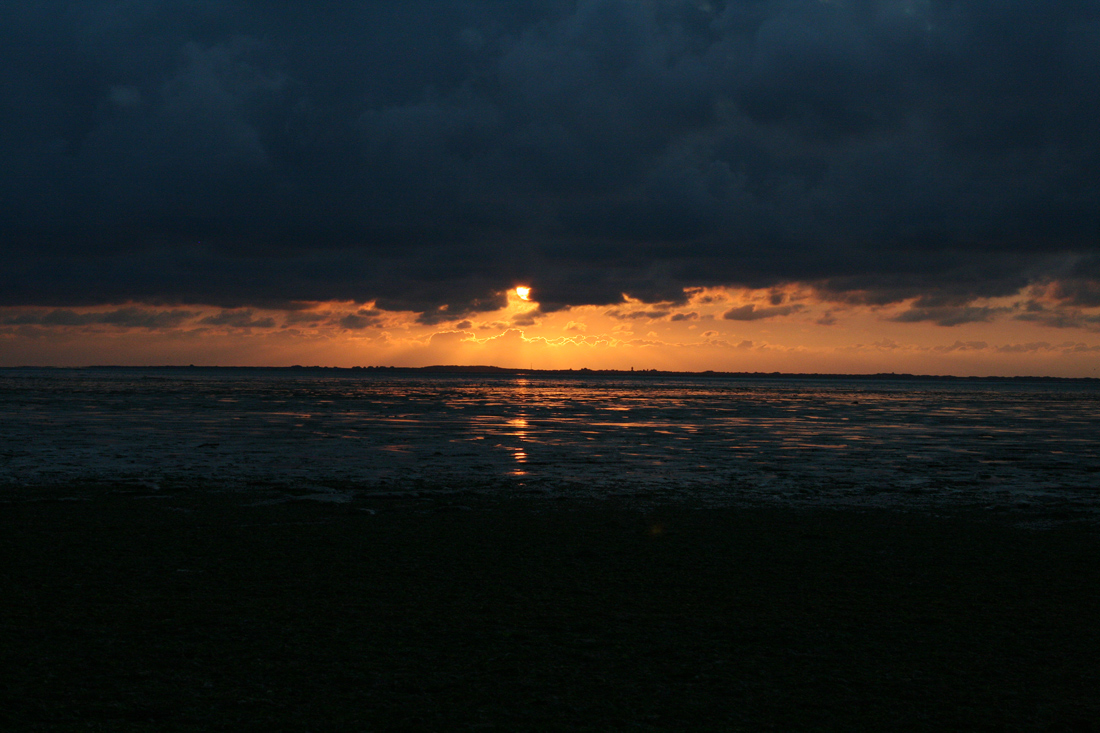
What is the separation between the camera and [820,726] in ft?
16.8

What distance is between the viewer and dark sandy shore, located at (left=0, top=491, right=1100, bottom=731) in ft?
17.3

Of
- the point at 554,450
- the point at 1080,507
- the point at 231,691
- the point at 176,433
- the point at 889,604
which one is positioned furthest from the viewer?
the point at 176,433

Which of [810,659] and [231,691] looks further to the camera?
[810,659]

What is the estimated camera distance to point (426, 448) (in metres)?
24.5

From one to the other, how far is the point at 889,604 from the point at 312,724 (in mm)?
5389

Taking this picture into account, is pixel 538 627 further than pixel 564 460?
No

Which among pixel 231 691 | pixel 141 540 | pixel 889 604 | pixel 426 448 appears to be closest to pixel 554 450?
pixel 426 448

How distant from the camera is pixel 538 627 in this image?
695 cm

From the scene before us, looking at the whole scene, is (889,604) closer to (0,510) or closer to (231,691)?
(231,691)

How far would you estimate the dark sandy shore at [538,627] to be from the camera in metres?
5.28

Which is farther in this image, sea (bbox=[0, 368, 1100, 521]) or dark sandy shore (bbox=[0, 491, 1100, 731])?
sea (bbox=[0, 368, 1100, 521])

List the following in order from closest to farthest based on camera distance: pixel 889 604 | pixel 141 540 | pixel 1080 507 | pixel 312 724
→ pixel 312 724 < pixel 889 604 < pixel 141 540 < pixel 1080 507

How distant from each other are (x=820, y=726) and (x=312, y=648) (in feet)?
11.8

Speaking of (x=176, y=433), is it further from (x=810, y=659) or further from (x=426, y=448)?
(x=810, y=659)
